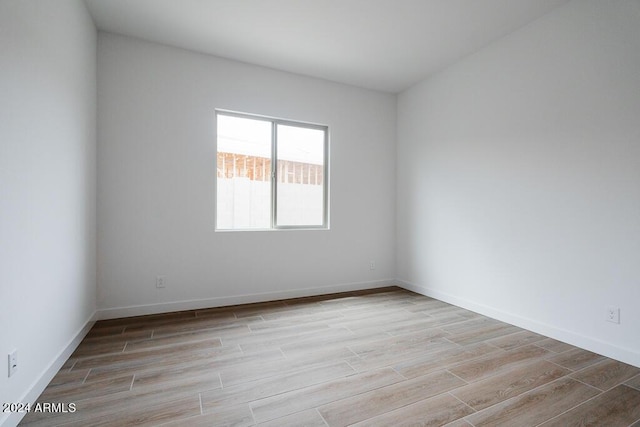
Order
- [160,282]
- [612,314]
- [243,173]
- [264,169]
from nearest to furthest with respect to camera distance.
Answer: [612,314] → [160,282] → [243,173] → [264,169]

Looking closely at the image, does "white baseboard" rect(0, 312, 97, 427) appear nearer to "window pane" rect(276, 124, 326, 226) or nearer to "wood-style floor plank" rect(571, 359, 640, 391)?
"window pane" rect(276, 124, 326, 226)

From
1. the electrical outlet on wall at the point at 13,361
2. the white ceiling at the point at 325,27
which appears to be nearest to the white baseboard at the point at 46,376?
the electrical outlet on wall at the point at 13,361

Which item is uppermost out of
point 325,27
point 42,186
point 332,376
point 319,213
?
point 325,27

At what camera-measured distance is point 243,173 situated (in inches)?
148

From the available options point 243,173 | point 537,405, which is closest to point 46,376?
point 243,173

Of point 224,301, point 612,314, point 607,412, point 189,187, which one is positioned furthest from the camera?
point 224,301

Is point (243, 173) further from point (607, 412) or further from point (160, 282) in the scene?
point (607, 412)

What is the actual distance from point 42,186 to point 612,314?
4.11 m

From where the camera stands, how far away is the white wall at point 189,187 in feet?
10.1

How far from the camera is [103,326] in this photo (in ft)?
9.46

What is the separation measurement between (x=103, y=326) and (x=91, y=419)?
1.54 meters

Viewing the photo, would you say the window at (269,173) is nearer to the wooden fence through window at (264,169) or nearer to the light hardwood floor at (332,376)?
the wooden fence through window at (264,169)

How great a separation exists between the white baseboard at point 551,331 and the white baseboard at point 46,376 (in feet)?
12.4

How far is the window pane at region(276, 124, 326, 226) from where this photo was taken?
3996 millimetres
